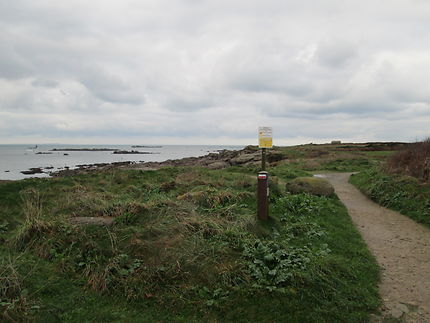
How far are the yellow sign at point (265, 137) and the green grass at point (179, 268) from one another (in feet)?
6.15

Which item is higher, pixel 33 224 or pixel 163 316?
pixel 33 224

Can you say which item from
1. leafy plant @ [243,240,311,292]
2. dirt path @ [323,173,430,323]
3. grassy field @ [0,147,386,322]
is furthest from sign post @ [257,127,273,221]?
dirt path @ [323,173,430,323]

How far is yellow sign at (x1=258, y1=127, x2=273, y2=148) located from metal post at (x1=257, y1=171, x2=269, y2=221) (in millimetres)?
709

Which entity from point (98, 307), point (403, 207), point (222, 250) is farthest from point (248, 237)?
point (403, 207)

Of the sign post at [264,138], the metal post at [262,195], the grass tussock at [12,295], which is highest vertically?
the sign post at [264,138]

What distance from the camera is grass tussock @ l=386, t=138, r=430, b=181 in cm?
1238

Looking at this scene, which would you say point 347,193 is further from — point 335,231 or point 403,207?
point 335,231

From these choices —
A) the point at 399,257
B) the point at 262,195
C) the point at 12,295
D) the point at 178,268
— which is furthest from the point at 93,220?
the point at 399,257

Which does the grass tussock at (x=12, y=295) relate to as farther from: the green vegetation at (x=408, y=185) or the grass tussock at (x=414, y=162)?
the grass tussock at (x=414, y=162)

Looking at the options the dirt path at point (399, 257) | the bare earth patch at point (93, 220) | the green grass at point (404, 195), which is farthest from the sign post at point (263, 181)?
the green grass at point (404, 195)

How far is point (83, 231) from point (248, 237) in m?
3.30

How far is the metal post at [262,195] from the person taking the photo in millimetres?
7423

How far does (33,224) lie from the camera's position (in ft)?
20.4

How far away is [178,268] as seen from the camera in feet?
16.4
